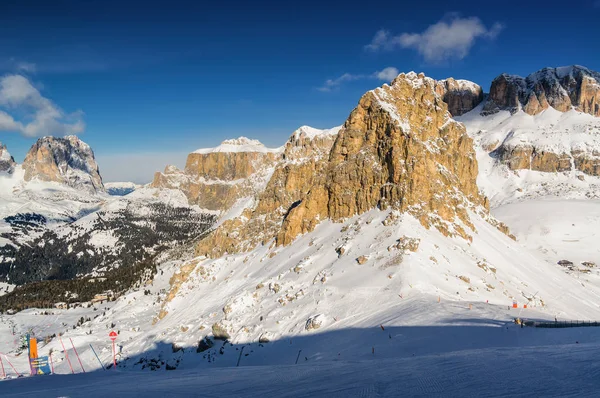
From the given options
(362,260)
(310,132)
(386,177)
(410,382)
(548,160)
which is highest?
(310,132)

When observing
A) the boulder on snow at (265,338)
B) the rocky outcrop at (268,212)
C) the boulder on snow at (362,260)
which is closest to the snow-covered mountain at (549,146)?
the rocky outcrop at (268,212)

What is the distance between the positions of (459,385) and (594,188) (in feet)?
580

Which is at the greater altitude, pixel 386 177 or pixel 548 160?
pixel 548 160

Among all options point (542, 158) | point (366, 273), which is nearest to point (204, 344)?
point (366, 273)

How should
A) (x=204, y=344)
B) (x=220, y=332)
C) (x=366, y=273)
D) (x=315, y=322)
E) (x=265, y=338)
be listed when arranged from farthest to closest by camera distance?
(x=366, y=273) < (x=220, y=332) < (x=204, y=344) < (x=265, y=338) < (x=315, y=322)

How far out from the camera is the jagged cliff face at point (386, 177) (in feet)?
179

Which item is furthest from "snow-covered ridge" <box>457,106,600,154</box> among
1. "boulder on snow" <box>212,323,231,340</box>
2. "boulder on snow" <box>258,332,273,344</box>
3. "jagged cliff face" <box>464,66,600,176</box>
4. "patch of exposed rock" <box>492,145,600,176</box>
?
"boulder on snow" <box>258,332,273,344</box>

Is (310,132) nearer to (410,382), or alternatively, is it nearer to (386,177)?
(386,177)

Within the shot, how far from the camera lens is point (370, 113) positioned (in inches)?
2603

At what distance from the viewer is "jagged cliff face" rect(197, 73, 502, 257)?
54.4 meters

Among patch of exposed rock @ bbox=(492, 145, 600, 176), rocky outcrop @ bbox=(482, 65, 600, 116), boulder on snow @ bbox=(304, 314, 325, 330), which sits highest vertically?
rocky outcrop @ bbox=(482, 65, 600, 116)

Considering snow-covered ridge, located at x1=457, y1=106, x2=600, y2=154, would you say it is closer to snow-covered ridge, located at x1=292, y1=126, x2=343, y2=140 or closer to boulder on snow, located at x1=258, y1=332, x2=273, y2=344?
snow-covered ridge, located at x1=292, y1=126, x2=343, y2=140

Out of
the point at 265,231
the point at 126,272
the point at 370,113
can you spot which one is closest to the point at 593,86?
the point at 370,113

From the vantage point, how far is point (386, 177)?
5778 cm
